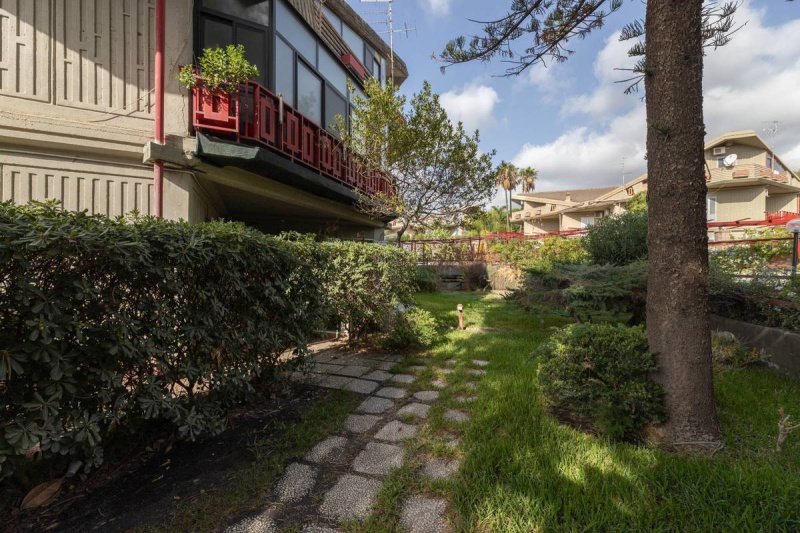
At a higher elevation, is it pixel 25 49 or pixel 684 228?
pixel 25 49

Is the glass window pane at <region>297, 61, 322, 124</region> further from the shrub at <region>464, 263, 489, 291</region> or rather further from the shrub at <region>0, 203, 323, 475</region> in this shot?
the shrub at <region>464, 263, 489, 291</region>

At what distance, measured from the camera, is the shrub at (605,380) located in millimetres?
2203

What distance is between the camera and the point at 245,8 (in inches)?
235

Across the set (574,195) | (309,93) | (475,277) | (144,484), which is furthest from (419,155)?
(574,195)

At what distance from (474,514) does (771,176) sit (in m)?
28.9

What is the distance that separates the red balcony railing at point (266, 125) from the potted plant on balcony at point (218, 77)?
0.04ft

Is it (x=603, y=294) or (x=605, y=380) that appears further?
(x=603, y=294)

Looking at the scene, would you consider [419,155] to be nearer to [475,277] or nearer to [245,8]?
[245,8]

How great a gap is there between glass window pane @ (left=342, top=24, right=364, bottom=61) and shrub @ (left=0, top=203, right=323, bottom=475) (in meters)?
10.6

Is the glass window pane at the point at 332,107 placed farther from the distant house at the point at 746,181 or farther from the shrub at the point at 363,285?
the distant house at the point at 746,181

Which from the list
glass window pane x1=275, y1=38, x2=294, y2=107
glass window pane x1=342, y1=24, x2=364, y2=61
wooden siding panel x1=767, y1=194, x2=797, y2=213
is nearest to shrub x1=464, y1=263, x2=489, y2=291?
glass window pane x1=275, y1=38, x2=294, y2=107

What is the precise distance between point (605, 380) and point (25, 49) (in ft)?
24.0

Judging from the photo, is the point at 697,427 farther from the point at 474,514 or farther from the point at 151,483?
the point at 151,483

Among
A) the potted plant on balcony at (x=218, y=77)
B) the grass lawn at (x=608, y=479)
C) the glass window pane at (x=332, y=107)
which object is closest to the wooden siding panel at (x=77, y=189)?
the potted plant on balcony at (x=218, y=77)
